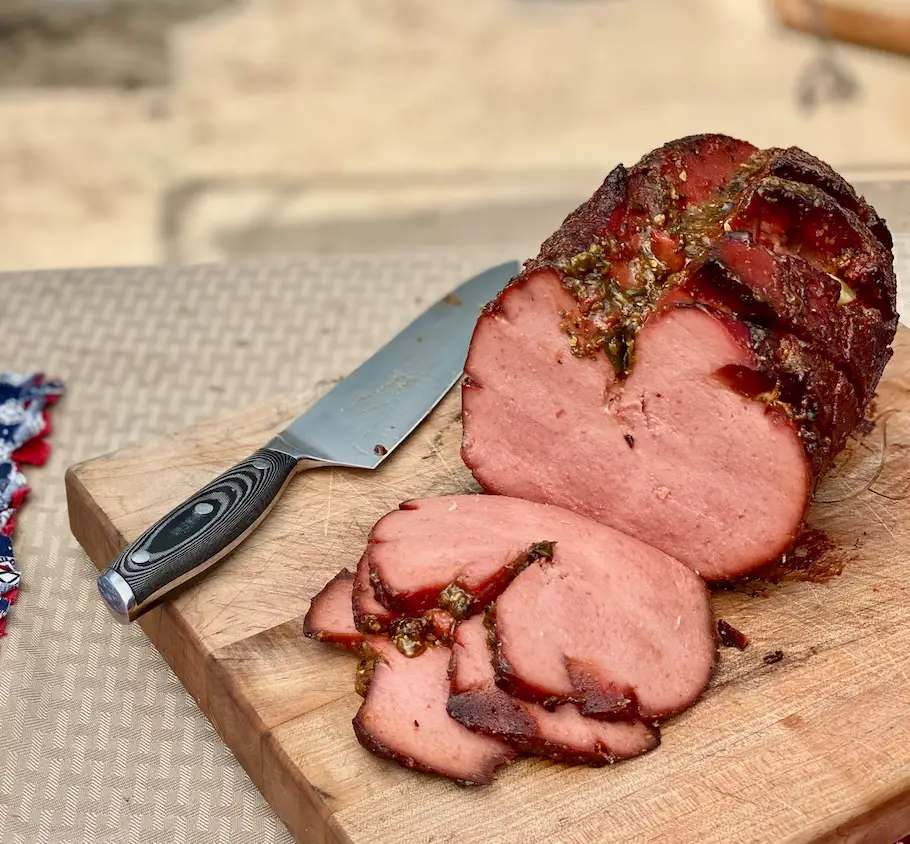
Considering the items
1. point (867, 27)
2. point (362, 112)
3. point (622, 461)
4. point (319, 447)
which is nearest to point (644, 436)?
point (622, 461)

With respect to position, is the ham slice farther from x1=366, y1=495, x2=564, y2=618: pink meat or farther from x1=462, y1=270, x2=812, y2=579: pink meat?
x1=462, y1=270, x2=812, y2=579: pink meat

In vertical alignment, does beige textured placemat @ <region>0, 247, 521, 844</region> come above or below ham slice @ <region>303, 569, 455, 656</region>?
below

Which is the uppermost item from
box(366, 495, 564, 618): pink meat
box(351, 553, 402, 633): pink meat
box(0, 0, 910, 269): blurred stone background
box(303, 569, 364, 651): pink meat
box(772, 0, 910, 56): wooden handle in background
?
box(772, 0, 910, 56): wooden handle in background

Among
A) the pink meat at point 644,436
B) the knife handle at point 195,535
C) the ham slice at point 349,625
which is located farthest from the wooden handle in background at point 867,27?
the ham slice at point 349,625

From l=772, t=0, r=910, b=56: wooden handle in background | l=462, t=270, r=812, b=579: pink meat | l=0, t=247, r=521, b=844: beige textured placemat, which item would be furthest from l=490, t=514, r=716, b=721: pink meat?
l=772, t=0, r=910, b=56: wooden handle in background

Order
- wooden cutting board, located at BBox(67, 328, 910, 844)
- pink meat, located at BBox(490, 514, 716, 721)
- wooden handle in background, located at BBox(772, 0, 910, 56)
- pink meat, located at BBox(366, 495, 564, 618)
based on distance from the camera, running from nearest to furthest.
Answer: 1. wooden cutting board, located at BBox(67, 328, 910, 844)
2. pink meat, located at BBox(490, 514, 716, 721)
3. pink meat, located at BBox(366, 495, 564, 618)
4. wooden handle in background, located at BBox(772, 0, 910, 56)

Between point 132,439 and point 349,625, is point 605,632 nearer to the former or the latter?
point 349,625

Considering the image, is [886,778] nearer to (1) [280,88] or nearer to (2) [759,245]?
(2) [759,245]

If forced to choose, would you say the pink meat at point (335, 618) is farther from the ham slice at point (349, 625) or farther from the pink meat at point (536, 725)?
the pink meat at point (536, 725)
